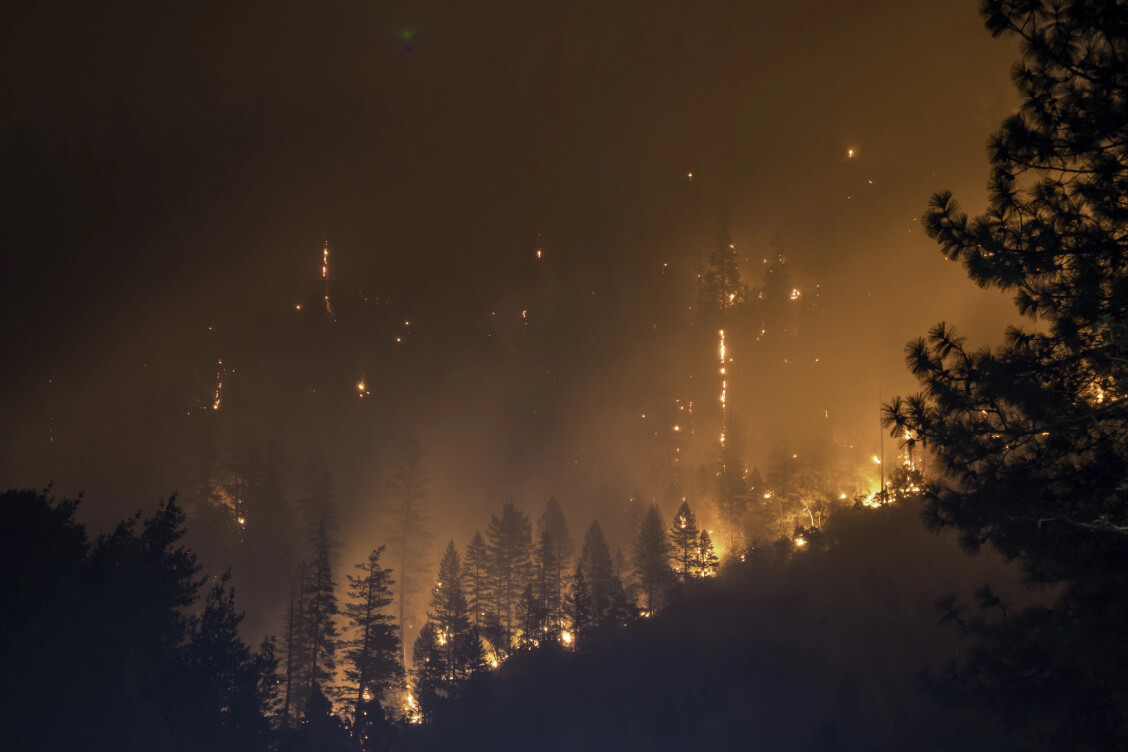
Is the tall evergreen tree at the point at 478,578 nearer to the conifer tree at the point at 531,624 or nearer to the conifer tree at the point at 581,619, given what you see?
the conifer tree at the point at 531,624

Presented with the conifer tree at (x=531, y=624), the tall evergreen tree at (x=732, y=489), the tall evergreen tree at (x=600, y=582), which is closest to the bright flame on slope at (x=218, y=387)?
the tall evergreen tree at (x=600, y=582)

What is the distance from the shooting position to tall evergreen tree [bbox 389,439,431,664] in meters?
70.4

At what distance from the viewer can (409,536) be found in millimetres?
74500

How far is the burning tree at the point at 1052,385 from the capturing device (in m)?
8.53

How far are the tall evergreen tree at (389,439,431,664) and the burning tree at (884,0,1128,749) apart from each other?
211 ft

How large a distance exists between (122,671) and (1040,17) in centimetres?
2880

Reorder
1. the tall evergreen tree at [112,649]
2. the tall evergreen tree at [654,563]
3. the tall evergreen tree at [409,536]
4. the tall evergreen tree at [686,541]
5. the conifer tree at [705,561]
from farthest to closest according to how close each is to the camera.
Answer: the tall evergreen tree at [409,536] → the tall evergreen tree at [654,563] → the tall evergreen tree at [686,541] → the conifer tree at [705,561] → the tall evergreen tree at [112,649]

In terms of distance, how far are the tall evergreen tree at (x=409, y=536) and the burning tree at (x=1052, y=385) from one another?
Result: 64.3 m

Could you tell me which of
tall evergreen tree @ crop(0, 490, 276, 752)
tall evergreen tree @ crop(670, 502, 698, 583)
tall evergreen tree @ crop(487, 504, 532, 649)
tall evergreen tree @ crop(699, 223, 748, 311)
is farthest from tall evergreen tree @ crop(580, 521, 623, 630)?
tall evergreen tree @ crop(699, 223, 748, 311)

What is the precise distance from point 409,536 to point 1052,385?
2877 inches

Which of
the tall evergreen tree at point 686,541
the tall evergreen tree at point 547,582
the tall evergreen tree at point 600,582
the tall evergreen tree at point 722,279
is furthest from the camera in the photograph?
the tall evergreen tree at point 722,279

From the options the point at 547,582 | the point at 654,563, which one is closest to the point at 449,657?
the point at 547,582

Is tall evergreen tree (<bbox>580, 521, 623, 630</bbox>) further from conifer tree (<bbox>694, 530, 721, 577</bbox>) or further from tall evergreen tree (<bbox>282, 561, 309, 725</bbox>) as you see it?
tall evergreen tree (<bbox>282, 561, 309, 725</bbox>)

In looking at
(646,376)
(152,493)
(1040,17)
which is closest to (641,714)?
(1040,17)
